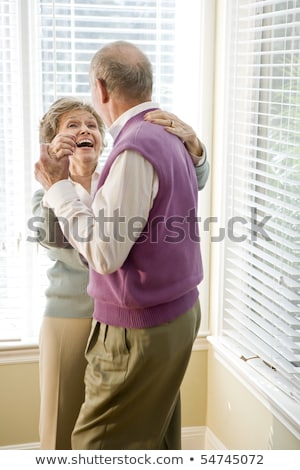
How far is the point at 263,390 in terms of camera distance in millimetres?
2430

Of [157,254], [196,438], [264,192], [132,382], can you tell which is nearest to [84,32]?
[264,192]

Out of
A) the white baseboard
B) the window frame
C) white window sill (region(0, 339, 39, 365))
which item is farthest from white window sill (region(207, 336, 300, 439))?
white window sill (region(0, 339, 39, 365))

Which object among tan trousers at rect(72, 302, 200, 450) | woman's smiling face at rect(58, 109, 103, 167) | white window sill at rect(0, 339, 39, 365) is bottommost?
white window sill at rect(0, 339, 39, 365)

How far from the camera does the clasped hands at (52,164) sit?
77.9 inches

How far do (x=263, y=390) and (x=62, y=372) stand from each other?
0.68 m

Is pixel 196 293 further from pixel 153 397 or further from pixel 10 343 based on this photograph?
pixel 10 343

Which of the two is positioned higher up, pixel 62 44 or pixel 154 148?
pixel 62 44

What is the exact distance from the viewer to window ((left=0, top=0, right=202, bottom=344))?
2674 mm

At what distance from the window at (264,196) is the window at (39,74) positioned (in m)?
0.28

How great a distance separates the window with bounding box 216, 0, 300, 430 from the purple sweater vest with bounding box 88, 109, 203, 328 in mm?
441

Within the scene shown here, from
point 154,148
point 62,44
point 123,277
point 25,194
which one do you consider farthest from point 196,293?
point 62,44

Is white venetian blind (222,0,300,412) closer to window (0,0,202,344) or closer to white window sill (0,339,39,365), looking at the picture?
window (0,0,202,344)

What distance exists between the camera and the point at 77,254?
2.23 metres

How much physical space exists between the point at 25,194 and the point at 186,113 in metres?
0.71
